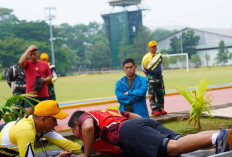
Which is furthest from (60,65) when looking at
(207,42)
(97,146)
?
(97,146)

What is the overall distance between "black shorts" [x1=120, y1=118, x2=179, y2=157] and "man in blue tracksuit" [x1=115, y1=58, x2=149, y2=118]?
2003 mm

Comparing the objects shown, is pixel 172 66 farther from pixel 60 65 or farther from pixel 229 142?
pixel 229 142

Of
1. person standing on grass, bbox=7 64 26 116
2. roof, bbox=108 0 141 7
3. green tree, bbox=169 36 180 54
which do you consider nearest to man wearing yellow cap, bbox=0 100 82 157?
person standing on grass, bbox=7 64 26 116

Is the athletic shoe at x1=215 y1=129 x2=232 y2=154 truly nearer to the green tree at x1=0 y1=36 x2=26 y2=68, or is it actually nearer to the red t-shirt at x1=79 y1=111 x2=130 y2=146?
the red t-shirt at x1=79 y1=111 x2=130 y2=146

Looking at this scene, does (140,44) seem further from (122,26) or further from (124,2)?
(124,2)

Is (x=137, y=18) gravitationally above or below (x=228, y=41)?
above

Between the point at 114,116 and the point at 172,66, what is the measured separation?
1900 inches

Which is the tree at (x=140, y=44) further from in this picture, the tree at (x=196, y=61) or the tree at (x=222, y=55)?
the tree at (x=222, y=55)

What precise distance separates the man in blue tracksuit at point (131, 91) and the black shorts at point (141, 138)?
6.57ft

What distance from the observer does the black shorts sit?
4.04 m

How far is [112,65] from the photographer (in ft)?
205

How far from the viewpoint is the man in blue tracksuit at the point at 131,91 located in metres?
6.26

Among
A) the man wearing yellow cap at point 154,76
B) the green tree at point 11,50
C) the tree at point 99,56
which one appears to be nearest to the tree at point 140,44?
the tree at point 99,56

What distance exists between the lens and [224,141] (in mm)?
3605
